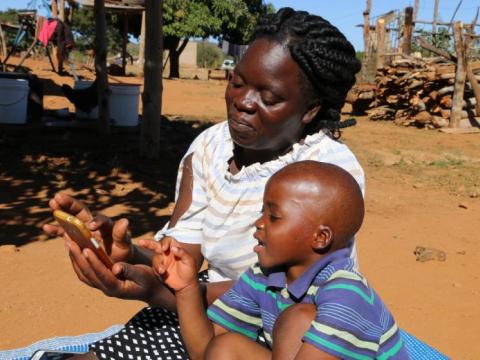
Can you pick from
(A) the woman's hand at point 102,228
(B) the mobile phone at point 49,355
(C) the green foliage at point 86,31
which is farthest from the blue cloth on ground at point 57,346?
(C) the green foliage at point 86,31

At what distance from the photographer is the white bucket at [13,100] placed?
843 centimetres

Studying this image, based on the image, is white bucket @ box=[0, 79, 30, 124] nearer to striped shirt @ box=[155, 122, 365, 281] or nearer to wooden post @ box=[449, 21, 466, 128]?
striped shirt @ box=[155, 122, 365, 281]

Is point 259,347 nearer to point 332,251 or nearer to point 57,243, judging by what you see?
point 332,251

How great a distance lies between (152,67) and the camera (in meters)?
6.93

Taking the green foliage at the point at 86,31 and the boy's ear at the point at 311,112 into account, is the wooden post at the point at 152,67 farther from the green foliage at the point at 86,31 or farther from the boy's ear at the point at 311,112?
the green foliage at the point at 86,31

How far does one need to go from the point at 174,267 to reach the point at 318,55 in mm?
830

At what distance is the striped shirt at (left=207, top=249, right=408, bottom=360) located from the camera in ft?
4.66

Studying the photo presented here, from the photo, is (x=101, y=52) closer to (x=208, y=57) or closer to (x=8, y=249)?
(x=8, y=249)

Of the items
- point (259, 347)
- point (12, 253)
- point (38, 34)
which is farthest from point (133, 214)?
point (38, 34)

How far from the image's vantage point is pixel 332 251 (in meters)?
1.61

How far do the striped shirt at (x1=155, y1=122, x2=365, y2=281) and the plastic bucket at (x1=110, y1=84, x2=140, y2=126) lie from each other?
729cm

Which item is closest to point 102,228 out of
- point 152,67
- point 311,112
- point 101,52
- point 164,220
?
point 311,112

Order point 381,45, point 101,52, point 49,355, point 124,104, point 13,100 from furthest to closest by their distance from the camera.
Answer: point 381,45 → point 124,104 → point 13,100 → point 101,52 → point 49,355

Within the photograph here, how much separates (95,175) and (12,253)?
238 cm
